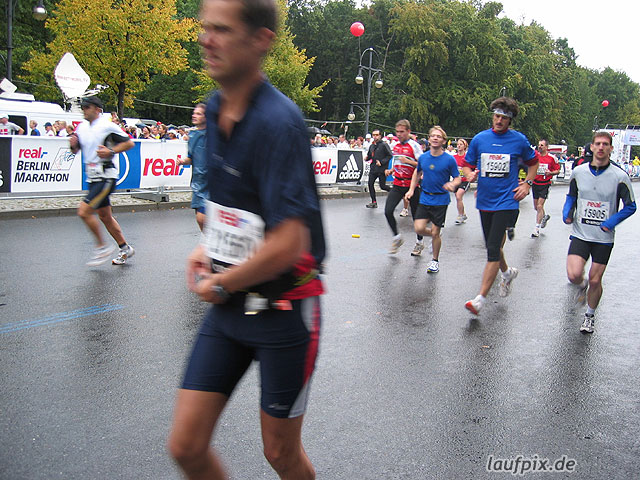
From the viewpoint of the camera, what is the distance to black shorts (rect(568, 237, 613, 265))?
5785 millimetres

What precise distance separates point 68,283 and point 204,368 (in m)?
5.44

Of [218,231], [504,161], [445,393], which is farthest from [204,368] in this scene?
[504,161]

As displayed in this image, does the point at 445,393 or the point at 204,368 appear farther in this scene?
the point at 445,393

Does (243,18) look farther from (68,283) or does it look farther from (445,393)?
(68,283)

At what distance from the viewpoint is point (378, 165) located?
1667cm

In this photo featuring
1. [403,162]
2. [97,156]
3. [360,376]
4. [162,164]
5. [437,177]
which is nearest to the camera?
[360,376]

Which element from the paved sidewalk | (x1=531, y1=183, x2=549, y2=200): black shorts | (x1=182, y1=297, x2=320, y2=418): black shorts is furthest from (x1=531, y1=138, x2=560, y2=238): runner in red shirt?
(x1=182, y1=297, x2=320, y2=418): black shorts

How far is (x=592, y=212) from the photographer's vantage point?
5812 millimetres

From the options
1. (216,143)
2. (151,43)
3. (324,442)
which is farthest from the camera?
(151,43)

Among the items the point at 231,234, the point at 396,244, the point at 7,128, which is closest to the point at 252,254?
the point at 231,234

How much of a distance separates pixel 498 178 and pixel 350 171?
1508 cm

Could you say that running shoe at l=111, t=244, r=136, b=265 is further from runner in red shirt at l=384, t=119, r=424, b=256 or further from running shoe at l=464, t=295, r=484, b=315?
running shoe at l=464, t=295, r=484, b=315

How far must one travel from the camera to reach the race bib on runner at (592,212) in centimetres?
576

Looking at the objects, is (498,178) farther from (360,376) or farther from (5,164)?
(5,164)
